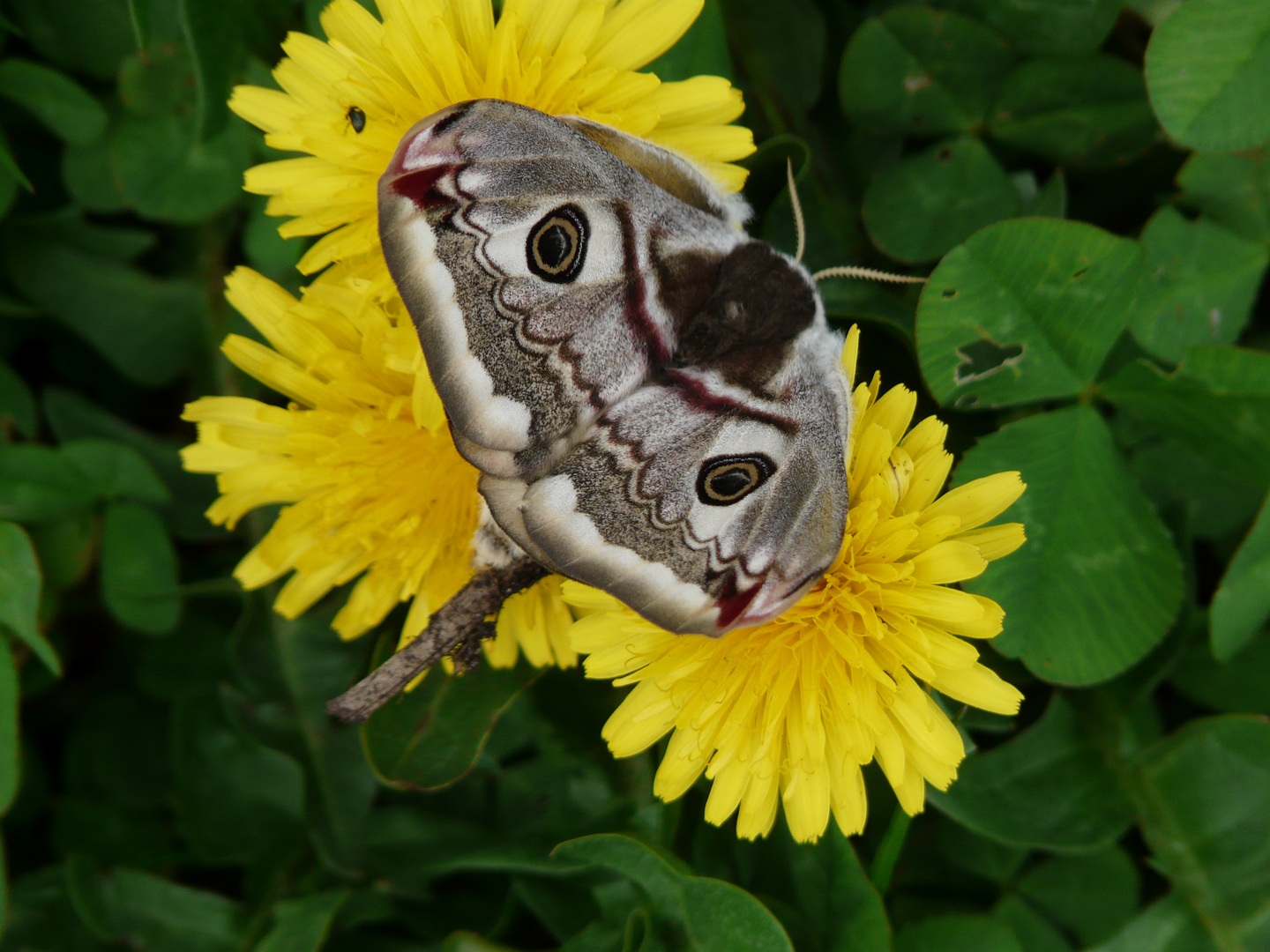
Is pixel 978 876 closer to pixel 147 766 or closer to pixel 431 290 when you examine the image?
pixel 431 290

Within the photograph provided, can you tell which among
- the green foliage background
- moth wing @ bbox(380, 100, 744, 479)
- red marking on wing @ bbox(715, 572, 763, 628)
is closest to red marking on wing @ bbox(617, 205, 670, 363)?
moth wing @ bbox(380, 100, 744, 479)

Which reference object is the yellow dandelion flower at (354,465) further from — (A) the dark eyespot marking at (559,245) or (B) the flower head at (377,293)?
(A) the dark eyespot marking at (559,245)

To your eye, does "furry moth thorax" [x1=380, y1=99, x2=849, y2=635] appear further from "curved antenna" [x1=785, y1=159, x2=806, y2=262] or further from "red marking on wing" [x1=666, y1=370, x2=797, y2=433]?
"curved antenna" [x1=785, y1=159, x2=806, y2=262]

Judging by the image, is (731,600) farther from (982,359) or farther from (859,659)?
(982,359)

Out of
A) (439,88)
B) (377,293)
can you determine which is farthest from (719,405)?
(439,88)

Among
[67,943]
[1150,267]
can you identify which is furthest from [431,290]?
[67,943]
